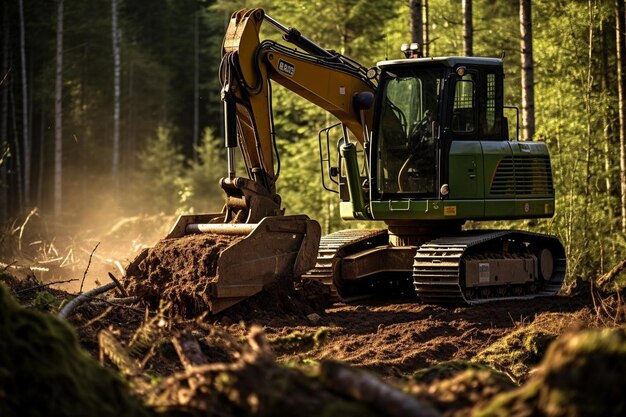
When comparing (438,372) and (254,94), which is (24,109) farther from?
(438,372)

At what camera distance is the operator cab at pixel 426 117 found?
13.7 metres

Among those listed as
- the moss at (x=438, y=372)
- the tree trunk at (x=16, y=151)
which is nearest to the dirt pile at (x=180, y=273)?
the moss at (x=438, y=372)

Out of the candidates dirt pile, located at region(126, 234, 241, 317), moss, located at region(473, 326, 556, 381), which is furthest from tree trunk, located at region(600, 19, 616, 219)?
dirt pile, located at region(126, 234, 241, 317)

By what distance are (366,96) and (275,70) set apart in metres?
1.71

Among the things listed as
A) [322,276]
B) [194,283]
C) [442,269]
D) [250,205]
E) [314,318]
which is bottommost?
[314,318]

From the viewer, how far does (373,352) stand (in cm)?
998

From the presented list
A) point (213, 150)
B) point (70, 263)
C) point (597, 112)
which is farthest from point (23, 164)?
point (597, 112)

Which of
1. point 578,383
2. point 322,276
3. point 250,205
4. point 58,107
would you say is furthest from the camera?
Answer: point 58,107

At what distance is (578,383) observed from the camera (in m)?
3.91

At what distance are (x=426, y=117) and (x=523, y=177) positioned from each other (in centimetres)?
183

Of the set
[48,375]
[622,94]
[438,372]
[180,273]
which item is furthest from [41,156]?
[48,375]

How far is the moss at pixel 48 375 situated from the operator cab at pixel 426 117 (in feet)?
31.0

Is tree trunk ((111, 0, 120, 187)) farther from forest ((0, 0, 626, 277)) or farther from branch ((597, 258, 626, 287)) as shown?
branch ((597, 258, 626, 287))

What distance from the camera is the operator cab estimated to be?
13.7 m
